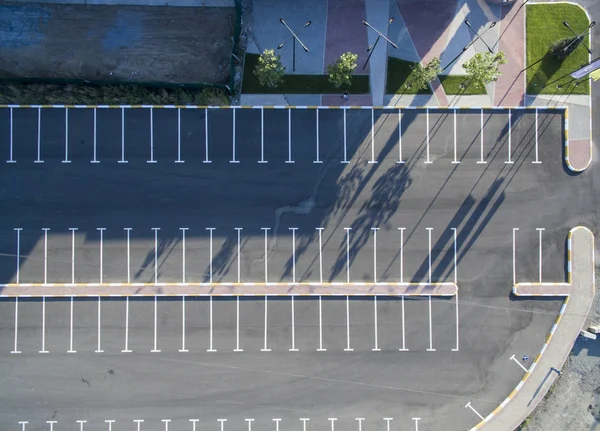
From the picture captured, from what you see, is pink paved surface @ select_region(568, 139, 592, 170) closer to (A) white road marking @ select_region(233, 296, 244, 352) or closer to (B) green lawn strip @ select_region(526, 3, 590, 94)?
(B) green lawn strip @ select_region(526, 3, 590, 94)

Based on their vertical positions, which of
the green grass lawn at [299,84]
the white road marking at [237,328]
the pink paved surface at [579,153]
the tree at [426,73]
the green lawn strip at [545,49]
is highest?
the green lawn strip at [545,49]

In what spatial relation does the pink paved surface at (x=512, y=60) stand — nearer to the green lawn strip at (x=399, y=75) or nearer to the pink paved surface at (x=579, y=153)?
the pink paved surface at (x=579, y=153)

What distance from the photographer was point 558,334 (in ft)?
88.1

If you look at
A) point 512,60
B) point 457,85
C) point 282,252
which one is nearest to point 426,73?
point 457,85

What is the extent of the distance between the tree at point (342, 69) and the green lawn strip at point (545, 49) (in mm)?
12327

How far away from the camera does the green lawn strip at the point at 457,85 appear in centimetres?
2683

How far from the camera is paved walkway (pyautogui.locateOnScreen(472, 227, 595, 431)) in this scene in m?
26.7

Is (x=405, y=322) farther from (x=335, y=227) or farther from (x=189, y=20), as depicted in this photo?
(x=189, y=20)

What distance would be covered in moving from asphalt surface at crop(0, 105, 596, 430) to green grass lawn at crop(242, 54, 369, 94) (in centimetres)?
149

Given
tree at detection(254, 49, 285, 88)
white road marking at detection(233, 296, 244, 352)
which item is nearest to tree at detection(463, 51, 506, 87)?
tree at detection(254, 49, 285, 88)

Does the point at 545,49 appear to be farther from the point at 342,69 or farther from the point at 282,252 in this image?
the point at 282,252

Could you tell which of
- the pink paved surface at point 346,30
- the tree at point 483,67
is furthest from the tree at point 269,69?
the tree at point 483,67

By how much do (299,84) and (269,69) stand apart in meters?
3.13

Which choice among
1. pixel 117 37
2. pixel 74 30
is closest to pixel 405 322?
pixel 117 37
